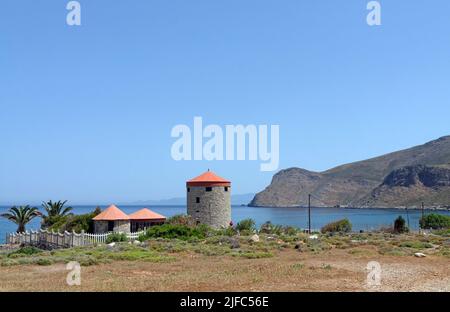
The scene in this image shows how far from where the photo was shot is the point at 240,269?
17.9 meters

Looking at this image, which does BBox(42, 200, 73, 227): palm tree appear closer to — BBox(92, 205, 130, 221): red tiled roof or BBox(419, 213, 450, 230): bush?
BBox(92, 205, 130, 221): red tiled roof

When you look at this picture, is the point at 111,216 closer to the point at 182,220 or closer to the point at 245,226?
the point at 182,220

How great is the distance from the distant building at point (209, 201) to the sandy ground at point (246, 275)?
67.6 feet

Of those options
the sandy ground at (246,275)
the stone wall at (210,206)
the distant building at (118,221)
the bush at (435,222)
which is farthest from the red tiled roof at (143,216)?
the bush at (435,222)

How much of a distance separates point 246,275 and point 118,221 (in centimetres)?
2548

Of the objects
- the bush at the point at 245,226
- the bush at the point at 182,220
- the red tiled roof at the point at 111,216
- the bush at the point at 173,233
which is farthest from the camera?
the bush at the point at 245,226

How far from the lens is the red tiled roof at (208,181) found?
43375 mm

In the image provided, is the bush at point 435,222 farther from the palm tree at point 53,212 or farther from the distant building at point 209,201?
the palm tree at point 53,212

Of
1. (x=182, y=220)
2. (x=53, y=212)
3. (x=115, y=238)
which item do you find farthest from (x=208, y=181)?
(x=53, y=212)

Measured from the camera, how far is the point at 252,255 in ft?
75.1

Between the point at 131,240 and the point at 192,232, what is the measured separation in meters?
4.42

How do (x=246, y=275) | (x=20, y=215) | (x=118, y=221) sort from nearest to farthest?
(x=246, y=275) < (x=118, y=221) < (x=20, y=215)

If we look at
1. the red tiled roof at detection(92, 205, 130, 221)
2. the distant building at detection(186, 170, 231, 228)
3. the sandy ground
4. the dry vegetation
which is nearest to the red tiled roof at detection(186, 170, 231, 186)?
the distant building at detection(186, 170, 231, 228)
